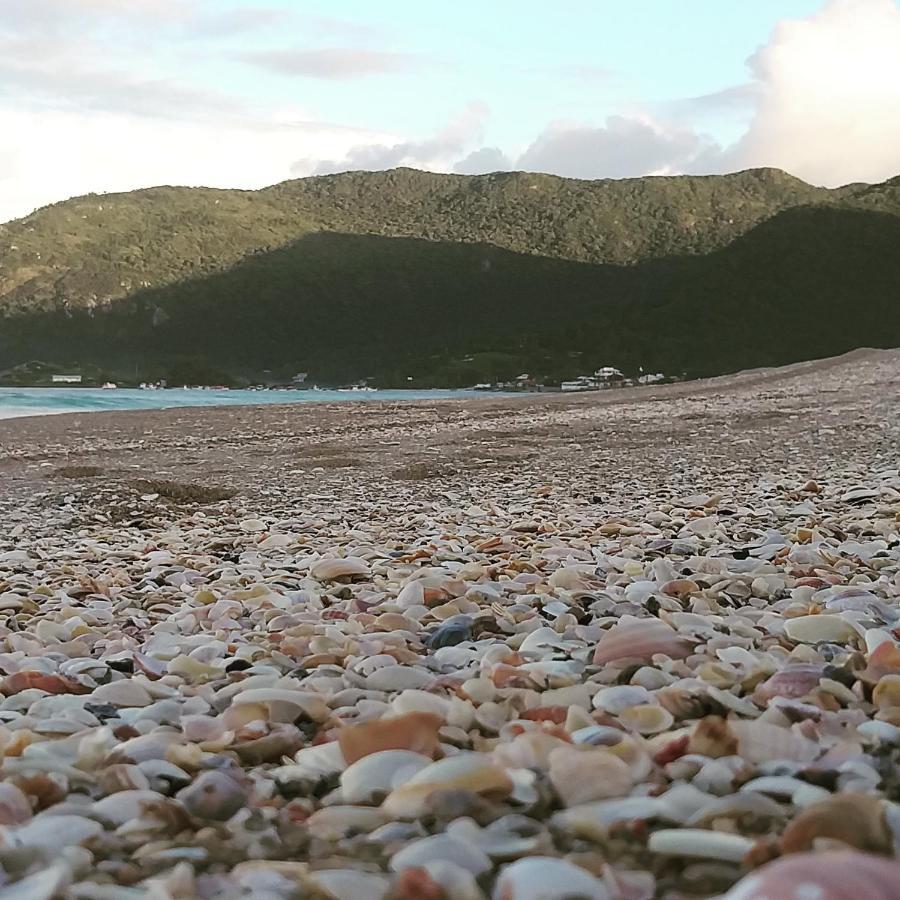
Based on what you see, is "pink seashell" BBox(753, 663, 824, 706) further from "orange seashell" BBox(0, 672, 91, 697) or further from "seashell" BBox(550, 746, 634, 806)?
"orange seashell" BBox(0, 672, 91, 697)

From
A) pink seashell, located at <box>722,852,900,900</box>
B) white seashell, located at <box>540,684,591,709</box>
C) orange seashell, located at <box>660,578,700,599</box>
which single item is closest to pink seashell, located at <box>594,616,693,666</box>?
white seashell, located at <box>540,684,591,709</box>

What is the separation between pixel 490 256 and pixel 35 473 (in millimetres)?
99329

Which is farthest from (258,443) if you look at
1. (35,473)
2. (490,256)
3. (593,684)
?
(490,256)

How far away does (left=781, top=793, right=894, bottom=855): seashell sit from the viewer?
1.37 m

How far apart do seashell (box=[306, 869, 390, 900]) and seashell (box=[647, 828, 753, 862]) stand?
1.25 ft

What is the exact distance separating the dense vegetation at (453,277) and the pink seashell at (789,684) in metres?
74.8

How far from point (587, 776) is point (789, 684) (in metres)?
0.70

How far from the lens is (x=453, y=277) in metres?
104

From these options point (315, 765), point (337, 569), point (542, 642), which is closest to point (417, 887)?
point (315, 765)

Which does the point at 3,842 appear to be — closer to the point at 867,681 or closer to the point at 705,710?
the point at 705,710

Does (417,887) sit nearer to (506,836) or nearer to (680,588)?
(506,836)

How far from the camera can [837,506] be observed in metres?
5.63

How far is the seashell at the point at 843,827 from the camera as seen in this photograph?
1.37 m

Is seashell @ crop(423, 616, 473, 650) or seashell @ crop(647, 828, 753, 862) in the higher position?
seashell @ crop(647, 828, 753, 862)
